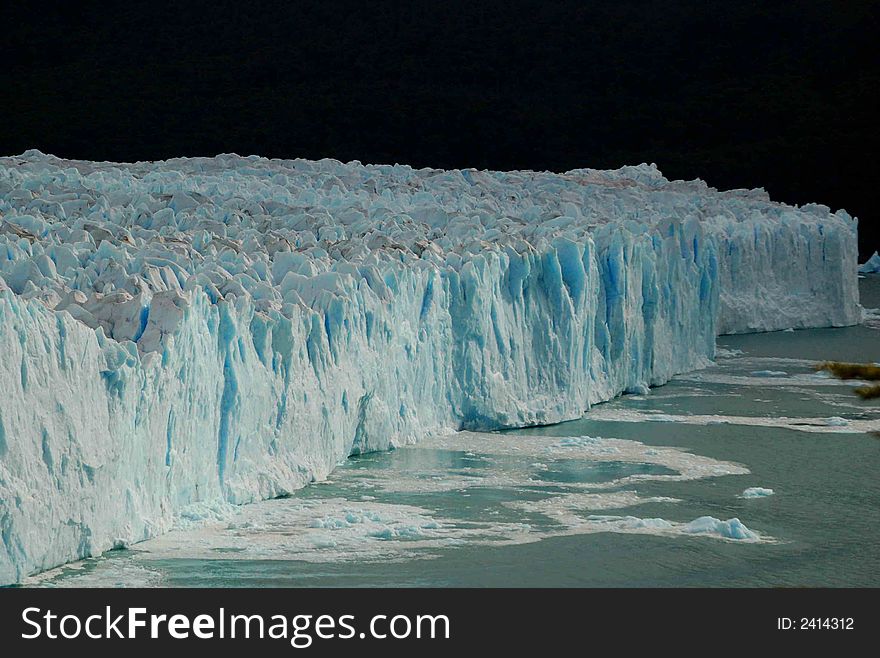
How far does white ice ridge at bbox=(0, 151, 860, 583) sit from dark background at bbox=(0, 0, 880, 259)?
14.6m

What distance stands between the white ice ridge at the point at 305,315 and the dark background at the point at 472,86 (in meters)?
14.6

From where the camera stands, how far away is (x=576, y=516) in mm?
7395

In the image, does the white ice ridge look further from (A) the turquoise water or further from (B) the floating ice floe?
(B) the floating ice floe

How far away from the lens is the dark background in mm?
30875

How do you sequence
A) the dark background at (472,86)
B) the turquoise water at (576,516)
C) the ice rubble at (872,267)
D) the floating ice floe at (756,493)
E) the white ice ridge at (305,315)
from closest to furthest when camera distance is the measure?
the white ice ridge at (305,315)
the turquoise water at (576,516)
the floating ice floe at (756,493)
the ice rubble at (872,267)
the dark background at (472,86)

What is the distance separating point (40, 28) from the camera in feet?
110

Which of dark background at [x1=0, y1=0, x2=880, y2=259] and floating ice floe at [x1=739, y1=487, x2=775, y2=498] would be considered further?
dark background at [x1=0, y1=0, x2=880, y2=259]

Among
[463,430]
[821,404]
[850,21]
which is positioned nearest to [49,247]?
[463,430]

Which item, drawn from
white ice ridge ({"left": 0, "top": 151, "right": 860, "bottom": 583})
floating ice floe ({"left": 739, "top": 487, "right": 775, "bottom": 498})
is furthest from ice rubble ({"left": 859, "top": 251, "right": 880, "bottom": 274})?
floating ice floe ({"left": 739, "top": 487, "right": 775, "bottom": 498})

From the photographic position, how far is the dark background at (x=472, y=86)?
30875 mm

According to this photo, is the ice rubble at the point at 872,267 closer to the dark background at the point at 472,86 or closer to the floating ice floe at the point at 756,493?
the dark background at the point at 472,86

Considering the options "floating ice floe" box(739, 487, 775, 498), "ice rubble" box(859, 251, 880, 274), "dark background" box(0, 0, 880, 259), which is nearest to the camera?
"floating ice floe" box(739, 487, 775, 498)

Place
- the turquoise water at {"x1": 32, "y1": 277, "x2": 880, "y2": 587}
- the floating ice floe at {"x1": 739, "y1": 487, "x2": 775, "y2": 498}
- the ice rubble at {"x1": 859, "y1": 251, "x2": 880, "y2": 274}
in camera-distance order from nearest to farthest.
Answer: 1. the turquoise water at {"x1": 32, "y1": 277, "x2": 880, "y2": 587}
2. the floating ice floe at {"x1": 739, "y1": 487, "x2": 775, "y2": 498}
3. the ice rubble at {"x1": 859, "y1": 251, "x2": 880, "y2": 274}

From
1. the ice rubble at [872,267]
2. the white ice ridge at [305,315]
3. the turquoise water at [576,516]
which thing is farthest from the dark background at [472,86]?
the turquoise water at [576,516]
